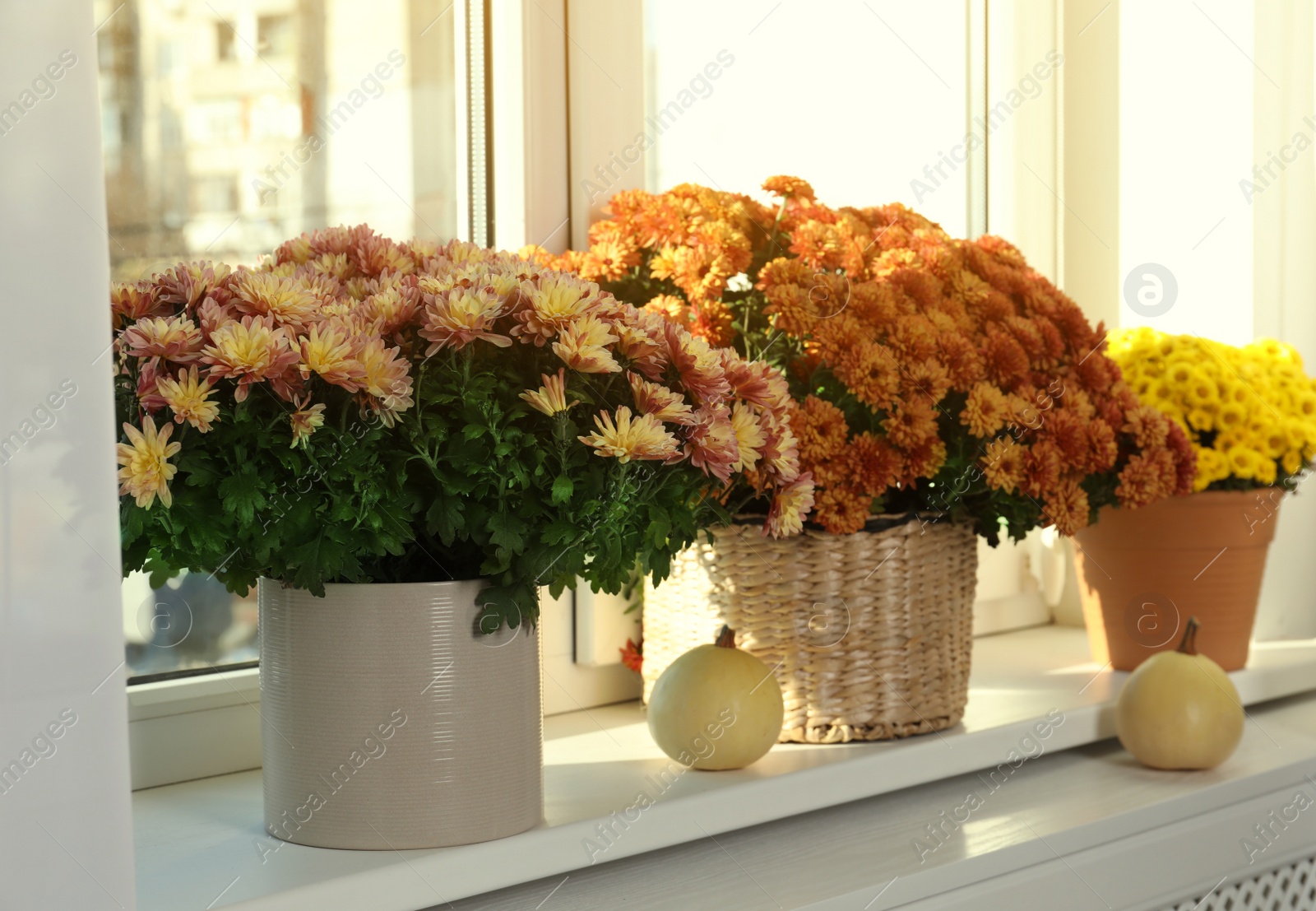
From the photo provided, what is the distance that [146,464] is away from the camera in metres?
0.67

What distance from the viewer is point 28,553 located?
0.58 m

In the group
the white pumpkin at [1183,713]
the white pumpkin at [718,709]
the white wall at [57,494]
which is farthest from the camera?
the white pumpkin at [1183,713]

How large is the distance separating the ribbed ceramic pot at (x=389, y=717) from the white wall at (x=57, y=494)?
7.1 inches

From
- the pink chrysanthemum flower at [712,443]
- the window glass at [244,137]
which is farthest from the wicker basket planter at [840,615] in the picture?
the window glass at [244,137]

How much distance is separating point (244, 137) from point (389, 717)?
522 millimetres

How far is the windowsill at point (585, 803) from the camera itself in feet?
2.48

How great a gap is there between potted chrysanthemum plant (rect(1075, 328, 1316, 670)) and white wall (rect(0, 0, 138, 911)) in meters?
1.07

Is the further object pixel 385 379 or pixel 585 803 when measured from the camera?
pixel 585 803

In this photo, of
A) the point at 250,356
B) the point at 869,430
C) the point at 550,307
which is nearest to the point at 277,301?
the point at 250,356

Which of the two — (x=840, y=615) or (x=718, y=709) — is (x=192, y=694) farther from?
(x=840, y=615)

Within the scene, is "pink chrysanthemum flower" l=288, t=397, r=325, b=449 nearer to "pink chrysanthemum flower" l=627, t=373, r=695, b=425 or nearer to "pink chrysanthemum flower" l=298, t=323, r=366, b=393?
"pink chrysanthemum flower" l=298, t=323, r=366, b=393

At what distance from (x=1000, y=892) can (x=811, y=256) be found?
20.8 inches

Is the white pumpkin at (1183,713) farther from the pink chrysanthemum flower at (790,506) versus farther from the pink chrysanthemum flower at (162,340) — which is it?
the pink chrysanthemum flower at (162,340)

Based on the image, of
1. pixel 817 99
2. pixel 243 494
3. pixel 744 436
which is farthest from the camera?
pixel 817 99
